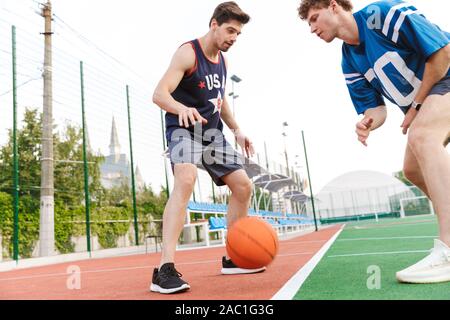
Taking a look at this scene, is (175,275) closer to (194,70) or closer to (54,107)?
(194,70)

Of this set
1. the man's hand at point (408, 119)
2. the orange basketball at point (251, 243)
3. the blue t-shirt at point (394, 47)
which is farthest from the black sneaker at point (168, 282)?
the blue t-shirt at point (394, 47)

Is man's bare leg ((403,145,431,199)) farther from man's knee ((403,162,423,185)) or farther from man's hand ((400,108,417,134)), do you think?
man's hand ((400,108,417,134))

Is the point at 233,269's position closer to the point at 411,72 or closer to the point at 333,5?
the point at 411,72

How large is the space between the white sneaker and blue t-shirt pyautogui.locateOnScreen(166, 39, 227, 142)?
1724 mm

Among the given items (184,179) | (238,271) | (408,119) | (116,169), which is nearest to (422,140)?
(408,119)

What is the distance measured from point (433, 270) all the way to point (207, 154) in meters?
1.69

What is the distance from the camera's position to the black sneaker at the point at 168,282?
7.89ft

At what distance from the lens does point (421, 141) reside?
220cm

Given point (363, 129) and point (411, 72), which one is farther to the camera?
point (363, 129)

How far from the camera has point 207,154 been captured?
3.06 metres

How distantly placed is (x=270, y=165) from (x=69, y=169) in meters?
19.9

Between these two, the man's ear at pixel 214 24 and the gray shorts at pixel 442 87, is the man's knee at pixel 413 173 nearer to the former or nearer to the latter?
the gray shorts at pixel 442 87

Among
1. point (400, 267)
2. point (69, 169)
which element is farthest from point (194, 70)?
point (69, 169)

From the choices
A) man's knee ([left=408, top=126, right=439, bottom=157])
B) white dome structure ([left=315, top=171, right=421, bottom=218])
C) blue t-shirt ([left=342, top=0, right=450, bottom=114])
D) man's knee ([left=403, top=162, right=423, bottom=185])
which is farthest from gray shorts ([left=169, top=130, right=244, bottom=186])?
white dome structure ([left=315, top=171, right=421, bottom=218])
